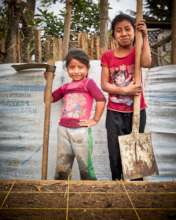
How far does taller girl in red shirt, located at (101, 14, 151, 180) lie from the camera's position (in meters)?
1.93

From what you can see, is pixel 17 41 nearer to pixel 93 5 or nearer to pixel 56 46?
pixel 56 46

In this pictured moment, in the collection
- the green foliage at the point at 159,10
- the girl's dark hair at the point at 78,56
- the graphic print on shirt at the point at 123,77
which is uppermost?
the green foliage at the point at 159,10

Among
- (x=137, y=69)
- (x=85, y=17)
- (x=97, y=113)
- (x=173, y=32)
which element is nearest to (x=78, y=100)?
(x=97, y=113)

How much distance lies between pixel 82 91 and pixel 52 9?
0.58m

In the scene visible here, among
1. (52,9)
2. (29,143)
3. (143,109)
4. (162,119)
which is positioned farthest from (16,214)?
(52,9)

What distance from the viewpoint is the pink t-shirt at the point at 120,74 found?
1.93 meters

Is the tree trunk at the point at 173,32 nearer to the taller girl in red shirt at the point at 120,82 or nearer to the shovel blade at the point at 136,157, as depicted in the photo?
the taller girl in red shirt at the point at 120,82

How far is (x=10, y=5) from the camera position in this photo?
→ 6.71 feet

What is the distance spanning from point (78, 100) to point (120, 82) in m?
0.28

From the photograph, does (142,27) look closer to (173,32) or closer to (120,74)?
(120,74)

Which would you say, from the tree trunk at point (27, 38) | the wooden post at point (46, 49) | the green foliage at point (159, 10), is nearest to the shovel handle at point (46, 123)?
the wooden post at point (46, 49)

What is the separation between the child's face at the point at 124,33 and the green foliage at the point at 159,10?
25cm

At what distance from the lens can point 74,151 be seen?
202cm

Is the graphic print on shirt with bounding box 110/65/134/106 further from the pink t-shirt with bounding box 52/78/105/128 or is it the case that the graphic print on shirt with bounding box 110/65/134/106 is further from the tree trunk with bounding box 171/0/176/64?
the tree trunk with bounding box 171/0/176/64
